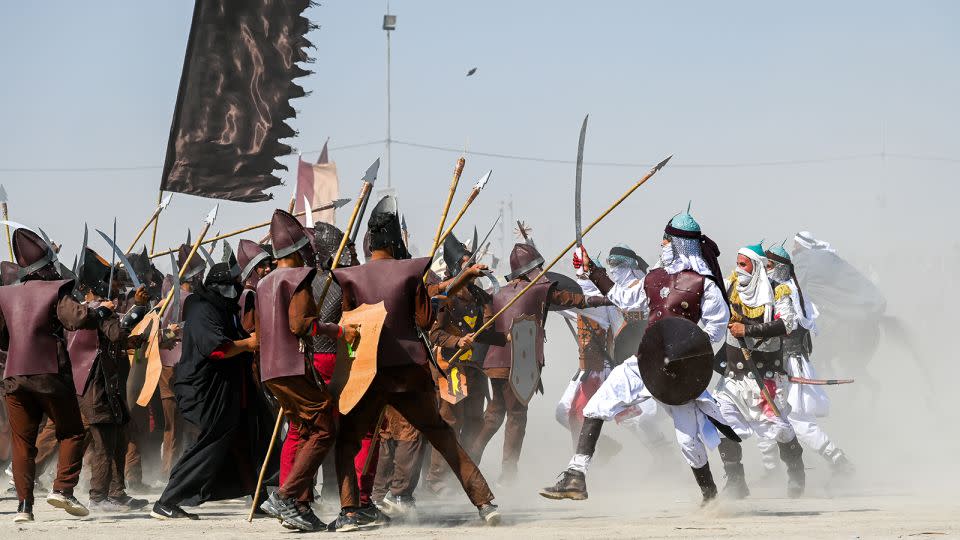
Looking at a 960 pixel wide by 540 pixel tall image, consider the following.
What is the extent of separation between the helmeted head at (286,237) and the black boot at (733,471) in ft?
13.3

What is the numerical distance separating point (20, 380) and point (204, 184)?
3764mm

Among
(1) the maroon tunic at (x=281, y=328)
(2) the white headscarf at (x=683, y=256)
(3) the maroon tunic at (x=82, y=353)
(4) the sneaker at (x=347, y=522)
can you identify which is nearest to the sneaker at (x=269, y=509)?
(4) the sneaker at (x=347, y=522)

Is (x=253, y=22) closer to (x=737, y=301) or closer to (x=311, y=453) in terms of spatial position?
(x=737, y=301)

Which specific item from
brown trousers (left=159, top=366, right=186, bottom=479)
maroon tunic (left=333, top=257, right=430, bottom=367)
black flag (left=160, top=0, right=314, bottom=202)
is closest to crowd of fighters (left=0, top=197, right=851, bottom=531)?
maroon tunic (left=333, top=257, right=430, bottom=367)

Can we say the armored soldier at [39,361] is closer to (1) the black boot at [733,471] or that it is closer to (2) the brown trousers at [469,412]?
(2) the brown trousers at [469,412]

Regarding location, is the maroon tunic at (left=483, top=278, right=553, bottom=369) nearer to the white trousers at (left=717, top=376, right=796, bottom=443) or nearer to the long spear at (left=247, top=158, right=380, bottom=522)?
the white trousers at (left=717, top=376, right=796, bottom=443)

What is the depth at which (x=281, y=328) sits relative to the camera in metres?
8.52

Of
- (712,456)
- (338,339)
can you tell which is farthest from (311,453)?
(712,456)

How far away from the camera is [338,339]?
8.63 metres

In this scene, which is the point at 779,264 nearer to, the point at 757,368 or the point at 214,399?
the point at 757,368

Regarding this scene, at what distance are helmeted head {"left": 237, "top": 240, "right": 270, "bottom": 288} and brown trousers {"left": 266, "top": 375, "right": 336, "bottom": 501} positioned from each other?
1.14 meters

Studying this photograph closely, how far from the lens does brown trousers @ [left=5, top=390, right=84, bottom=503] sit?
9.62m

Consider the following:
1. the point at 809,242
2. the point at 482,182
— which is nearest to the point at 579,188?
the point at 482,182

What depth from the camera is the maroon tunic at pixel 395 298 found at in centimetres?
863
